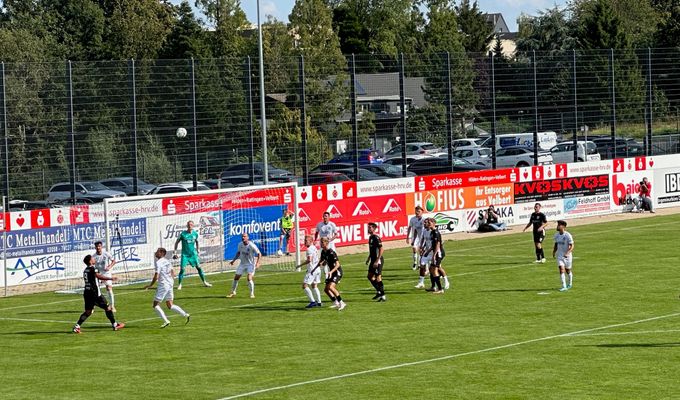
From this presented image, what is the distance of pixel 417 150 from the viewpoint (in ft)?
208

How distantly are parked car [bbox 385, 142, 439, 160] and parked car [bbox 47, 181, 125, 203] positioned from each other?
57.9 ft

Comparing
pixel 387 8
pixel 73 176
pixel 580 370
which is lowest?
pixel 580 370

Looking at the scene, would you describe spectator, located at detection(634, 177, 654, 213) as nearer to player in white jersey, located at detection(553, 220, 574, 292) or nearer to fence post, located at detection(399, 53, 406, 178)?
fence post, located at detection(399, 53, 406, 178)

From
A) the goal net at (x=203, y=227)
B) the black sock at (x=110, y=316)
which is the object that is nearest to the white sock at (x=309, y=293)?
the black sock at (x=110, y=316)

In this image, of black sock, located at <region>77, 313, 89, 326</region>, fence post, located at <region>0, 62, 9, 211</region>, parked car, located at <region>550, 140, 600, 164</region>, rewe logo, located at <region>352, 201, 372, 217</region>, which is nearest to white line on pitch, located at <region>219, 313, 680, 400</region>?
black sock, located at <region>77, 313, 89, 326</region>

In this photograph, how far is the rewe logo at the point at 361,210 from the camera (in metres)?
46.3

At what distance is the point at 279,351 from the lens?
2377cm

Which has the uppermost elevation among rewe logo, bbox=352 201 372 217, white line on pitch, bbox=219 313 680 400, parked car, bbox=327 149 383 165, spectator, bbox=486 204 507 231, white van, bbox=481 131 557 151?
white van, bbox=481 131 557 151

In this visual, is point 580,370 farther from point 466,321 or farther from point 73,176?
point 73,176

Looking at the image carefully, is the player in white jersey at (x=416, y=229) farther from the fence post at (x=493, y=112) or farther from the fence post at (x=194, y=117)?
the fence post at (x=493, y=112)

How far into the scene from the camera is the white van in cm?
6456

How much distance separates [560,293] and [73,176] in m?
18.1

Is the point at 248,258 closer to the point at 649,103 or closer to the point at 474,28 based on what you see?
the point at 649,103

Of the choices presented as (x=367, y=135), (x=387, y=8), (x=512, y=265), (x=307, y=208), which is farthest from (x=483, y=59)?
(x=387, y=8)
